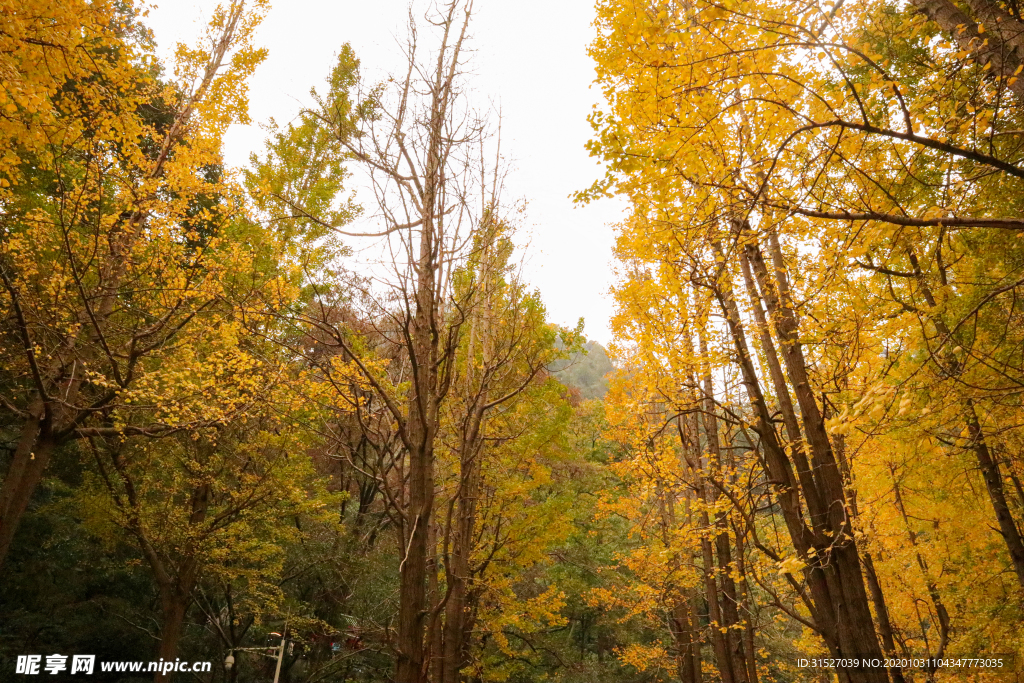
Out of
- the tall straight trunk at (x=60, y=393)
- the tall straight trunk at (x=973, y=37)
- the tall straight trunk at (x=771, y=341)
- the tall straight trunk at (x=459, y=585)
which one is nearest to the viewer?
the tall straight trunk at (x=973, y=37)

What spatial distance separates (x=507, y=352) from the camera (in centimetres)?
549

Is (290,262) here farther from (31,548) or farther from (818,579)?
(31,548)

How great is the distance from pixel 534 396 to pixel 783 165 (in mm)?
5680

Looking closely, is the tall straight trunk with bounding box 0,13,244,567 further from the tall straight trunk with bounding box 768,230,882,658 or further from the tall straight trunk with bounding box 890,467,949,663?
the tall straight trunk with bounding box 890,467,949,663

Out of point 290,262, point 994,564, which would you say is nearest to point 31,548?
point 290,262

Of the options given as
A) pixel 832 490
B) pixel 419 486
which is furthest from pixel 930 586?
pixel 419 486

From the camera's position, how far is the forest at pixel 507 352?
11.2 feet

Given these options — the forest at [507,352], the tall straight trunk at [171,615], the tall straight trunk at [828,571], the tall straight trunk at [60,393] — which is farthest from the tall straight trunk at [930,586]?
the tall straight trunk at [171,615]

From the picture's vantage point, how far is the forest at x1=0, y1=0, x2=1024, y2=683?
342 cm

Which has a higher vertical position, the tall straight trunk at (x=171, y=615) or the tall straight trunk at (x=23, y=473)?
the tall straight trunk at (x=23, y=473)

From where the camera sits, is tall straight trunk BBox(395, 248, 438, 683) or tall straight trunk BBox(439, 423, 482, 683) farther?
tall straight trunk BBox(439, 423, 482, 683)

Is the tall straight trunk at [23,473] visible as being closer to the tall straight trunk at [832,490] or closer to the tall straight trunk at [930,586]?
the tall straight trunk at [832,490]

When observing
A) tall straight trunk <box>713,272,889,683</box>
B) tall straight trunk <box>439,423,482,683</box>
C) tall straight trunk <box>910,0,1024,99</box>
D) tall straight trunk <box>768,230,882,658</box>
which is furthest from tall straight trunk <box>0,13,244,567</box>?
tall straight trunk <box>910,0,1024,99</box>

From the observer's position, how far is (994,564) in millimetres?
7129
